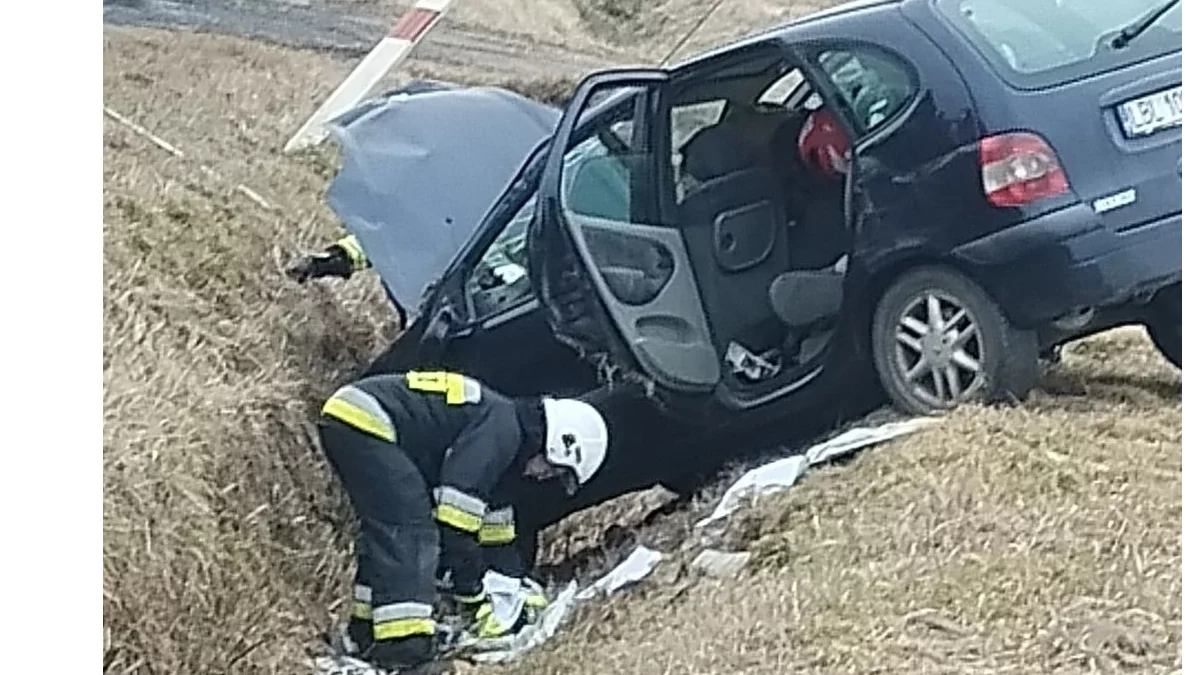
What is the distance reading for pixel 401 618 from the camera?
4.75 feet

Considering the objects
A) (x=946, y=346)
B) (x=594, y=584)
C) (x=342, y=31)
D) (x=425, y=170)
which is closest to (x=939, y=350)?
(x=946, y=346)

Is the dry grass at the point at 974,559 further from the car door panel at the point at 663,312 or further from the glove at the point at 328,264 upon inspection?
the glove at the point at 328,264

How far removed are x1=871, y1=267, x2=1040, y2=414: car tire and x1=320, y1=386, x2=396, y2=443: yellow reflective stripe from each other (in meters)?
0.38

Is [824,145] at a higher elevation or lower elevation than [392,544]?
higher

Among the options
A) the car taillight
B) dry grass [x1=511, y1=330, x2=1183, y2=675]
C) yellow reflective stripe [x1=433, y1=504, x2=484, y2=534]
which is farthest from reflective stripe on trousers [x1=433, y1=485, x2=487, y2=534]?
the car taillight

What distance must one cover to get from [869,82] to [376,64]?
0.39 metres

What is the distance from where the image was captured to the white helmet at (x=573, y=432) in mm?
1463

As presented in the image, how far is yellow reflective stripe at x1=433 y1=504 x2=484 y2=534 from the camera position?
145cm

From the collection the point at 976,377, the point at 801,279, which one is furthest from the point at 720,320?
the point at 976,377

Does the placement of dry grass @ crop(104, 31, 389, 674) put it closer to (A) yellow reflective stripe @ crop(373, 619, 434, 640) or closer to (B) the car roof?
(A) yellow reflective stripe @ crop(373, 619, 434, 640)

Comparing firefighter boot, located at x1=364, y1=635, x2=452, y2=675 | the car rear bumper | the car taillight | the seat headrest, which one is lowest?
firefighter boot, located at x1=364, y1=635, x2=452, y2=675

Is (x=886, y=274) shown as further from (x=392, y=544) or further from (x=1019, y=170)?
(x=392, y=544)

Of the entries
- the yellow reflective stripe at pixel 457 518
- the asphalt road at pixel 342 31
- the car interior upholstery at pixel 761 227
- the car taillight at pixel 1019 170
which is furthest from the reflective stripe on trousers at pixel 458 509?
the car taillight at pixel 1019 170

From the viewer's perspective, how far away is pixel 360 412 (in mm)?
1465
